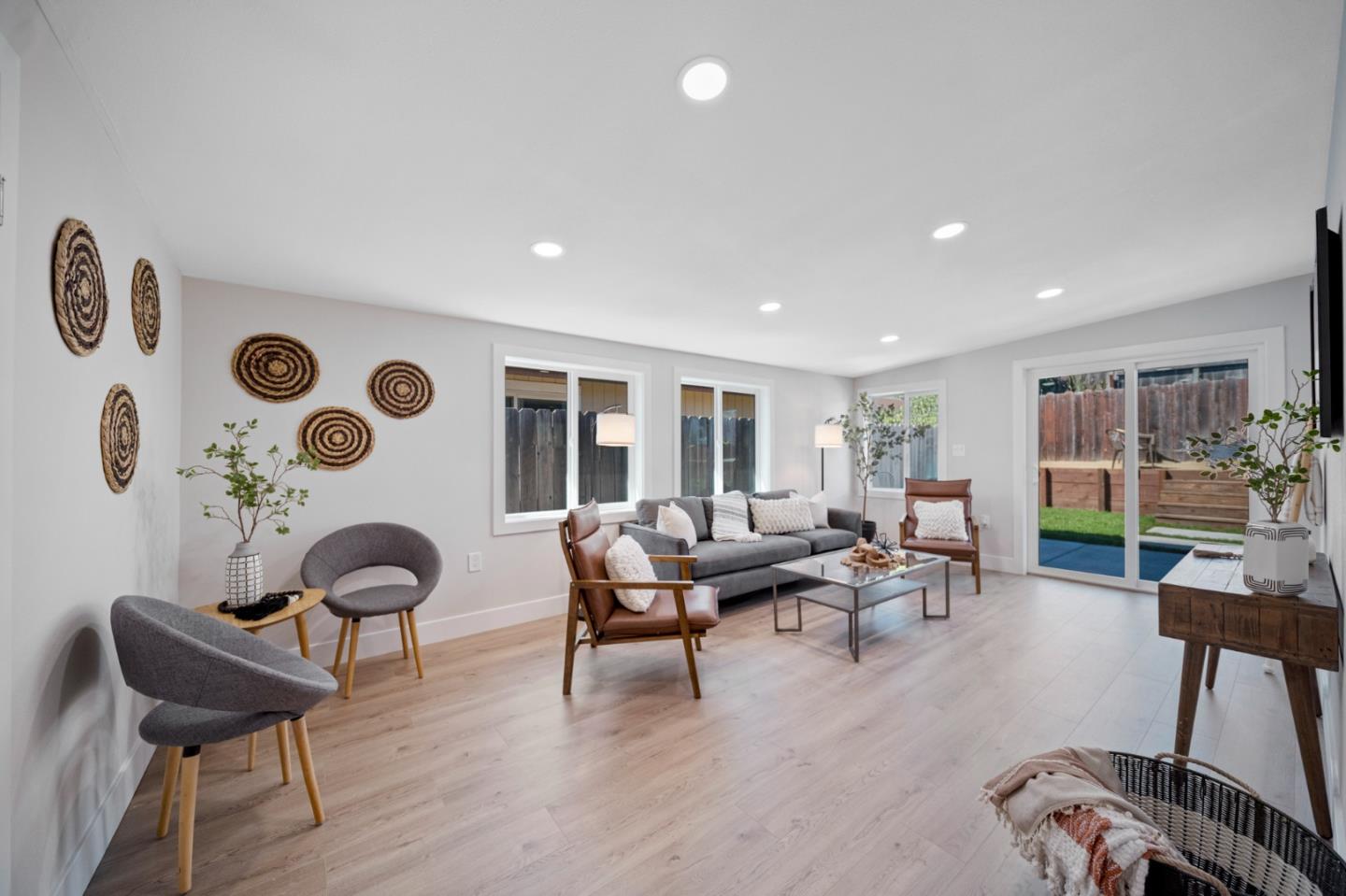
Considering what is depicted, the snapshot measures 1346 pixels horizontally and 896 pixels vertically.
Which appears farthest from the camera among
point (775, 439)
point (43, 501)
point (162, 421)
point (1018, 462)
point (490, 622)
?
point (775, 439)

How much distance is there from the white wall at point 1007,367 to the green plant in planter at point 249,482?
18.0 feet

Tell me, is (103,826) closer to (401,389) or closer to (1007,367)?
(401,389)

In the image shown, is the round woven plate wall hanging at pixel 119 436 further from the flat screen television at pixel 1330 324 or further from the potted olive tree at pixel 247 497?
the flat screen television at pixel 1330 324

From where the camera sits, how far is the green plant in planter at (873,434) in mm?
6055

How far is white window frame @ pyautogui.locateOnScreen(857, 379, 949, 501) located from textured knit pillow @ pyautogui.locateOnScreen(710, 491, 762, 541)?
75.8 inches

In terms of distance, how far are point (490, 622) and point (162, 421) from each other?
216cm

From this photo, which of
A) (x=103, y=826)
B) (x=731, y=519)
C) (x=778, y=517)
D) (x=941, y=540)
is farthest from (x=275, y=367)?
(x=941, y=540)

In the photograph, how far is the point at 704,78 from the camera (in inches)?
61.1

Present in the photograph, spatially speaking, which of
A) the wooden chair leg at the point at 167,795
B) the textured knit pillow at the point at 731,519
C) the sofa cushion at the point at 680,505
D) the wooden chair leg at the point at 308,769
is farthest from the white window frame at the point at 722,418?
the wooden chair leg at the point at 167,795

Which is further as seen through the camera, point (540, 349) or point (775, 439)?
point (775, 439)

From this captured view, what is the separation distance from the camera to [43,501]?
1.33 m

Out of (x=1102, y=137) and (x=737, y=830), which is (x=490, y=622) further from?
(x=1102, y=137)

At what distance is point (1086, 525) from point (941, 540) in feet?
4.64

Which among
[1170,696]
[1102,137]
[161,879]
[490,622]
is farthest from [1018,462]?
[161,879]
